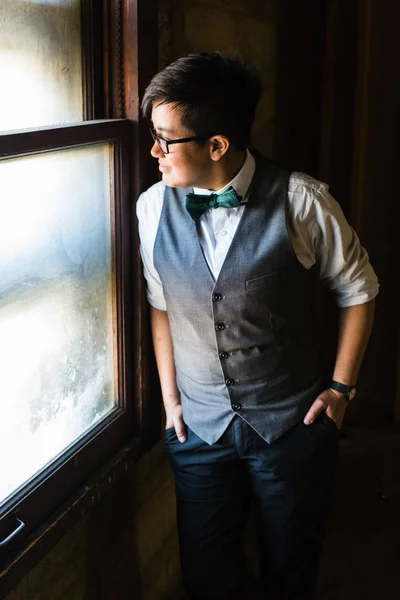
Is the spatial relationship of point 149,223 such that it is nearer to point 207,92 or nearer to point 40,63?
point 207,92

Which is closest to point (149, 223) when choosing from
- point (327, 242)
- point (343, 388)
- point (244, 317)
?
point (244, 317)

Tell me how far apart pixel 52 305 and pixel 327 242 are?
2.35 feet

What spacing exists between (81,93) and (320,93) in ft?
6.02

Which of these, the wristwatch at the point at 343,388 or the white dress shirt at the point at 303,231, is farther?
the wristwatch at the point at 343,388

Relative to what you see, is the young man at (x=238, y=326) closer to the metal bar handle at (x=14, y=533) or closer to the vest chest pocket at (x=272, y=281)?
the vest chest pocket at (x=272, y=281)

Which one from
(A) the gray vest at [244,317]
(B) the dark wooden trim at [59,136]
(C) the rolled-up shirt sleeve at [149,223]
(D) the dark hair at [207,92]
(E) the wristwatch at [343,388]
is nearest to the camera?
(B) the dark wooden trim at [59,136]

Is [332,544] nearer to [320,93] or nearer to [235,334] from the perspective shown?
[235,334]

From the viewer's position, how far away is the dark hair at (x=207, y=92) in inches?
72.5

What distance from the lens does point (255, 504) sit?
2.21m

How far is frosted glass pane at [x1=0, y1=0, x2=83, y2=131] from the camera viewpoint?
1.64m

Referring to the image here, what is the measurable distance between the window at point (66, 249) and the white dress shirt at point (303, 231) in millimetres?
85

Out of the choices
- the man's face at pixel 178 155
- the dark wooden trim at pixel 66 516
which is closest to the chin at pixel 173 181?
the man's face at pixel 178 155

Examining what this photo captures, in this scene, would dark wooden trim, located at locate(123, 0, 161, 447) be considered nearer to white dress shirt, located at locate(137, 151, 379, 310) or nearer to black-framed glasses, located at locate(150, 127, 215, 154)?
white dress shirt, located at locate(137, 151, 379, 310)

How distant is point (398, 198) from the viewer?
3.72 meters
